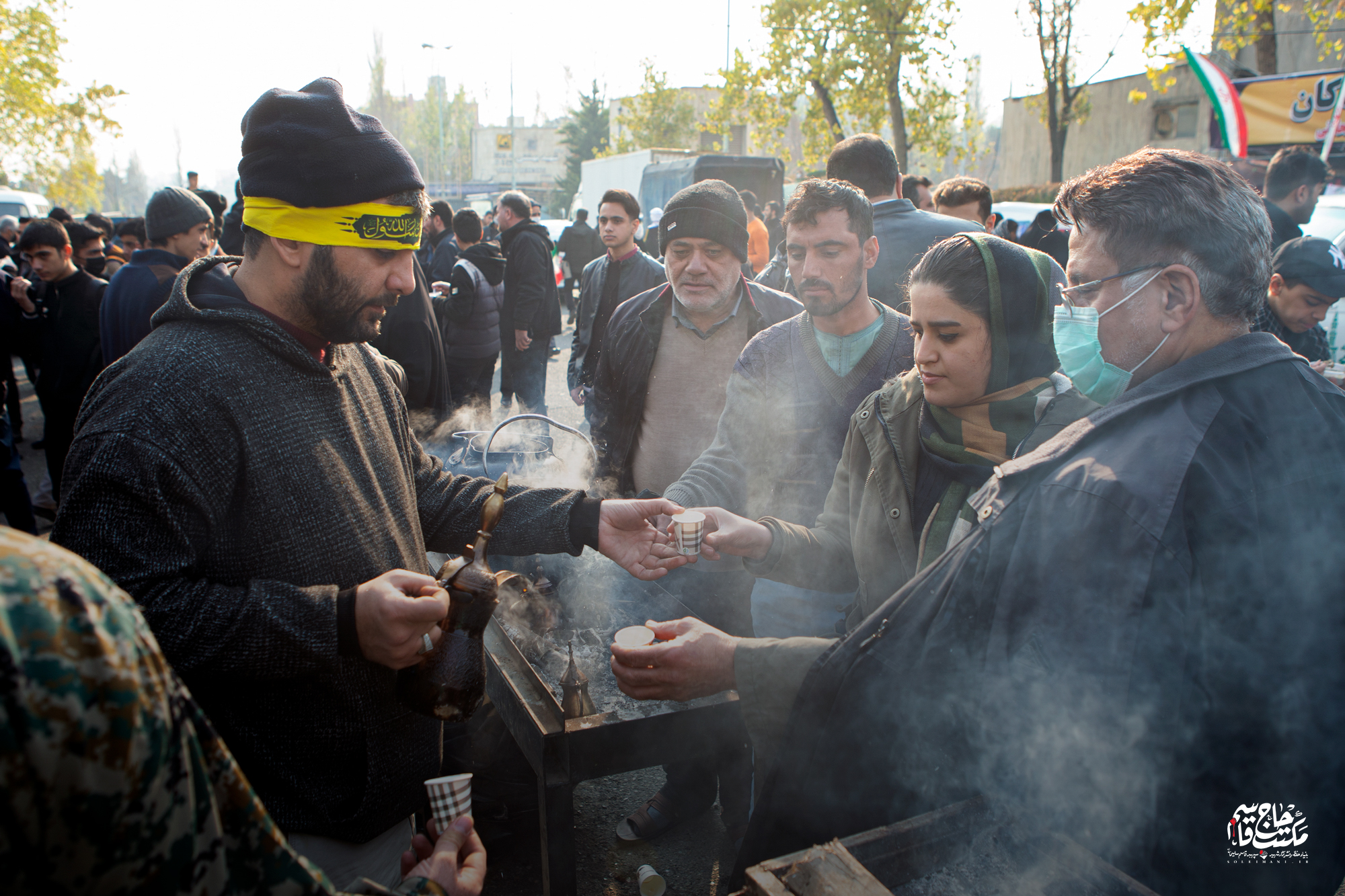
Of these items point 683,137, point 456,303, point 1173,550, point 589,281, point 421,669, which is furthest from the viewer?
point 683,137

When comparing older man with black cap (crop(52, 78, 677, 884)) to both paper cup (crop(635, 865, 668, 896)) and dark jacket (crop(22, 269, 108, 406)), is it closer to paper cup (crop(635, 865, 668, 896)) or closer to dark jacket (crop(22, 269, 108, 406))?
paper cup (crop(635, 865, 668, 896))

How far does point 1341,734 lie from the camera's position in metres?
1.45

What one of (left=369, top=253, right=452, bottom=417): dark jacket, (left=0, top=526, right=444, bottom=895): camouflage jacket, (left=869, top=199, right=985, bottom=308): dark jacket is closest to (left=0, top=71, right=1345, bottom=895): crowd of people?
(left=0, top=526, right=444, bottom=895): camouflage jacket

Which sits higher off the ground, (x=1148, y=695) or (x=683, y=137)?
(x=683, y=137)

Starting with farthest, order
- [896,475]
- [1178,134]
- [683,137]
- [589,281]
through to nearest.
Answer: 1. [683,137]
2. [1178,134]
3. [589,281]
4. [896,475]

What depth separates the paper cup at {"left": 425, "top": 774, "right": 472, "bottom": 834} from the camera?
1567 mm

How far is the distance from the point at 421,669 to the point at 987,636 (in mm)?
1318

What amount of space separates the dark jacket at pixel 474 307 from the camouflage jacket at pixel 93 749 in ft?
23.1

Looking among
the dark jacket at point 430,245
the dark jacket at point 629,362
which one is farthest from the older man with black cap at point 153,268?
the dark jacket at point 430,245

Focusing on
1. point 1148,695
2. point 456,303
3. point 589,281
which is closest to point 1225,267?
point 1148,695

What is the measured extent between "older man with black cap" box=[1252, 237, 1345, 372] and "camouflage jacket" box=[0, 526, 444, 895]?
17.5ft

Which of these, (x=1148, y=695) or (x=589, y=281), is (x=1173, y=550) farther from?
(x=589, y=281)

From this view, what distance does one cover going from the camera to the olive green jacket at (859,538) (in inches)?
77.6

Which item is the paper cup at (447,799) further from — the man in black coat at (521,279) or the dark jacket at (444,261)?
the dark jacket at (444,261)
